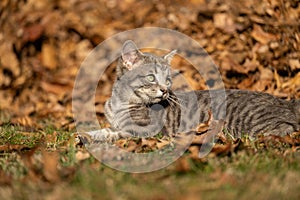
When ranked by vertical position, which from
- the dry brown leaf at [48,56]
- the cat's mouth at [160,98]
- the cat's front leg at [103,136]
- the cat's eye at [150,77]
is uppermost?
the dry brown leaf at [48,56]

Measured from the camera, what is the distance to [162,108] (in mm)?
6047

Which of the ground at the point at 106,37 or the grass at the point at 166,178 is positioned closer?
the grass at the point at 166,178

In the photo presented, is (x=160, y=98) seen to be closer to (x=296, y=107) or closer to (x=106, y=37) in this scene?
(x=296, y=107)

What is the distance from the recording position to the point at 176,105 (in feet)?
20.3

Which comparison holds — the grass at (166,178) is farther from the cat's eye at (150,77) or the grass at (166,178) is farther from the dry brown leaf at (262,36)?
the dry brown leaf at (262,36)

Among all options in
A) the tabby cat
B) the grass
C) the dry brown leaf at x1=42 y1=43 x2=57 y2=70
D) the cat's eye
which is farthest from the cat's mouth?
the dry brown leaf at x1=42 y1=43 x2=57 y2=70

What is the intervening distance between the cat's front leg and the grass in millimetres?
1237

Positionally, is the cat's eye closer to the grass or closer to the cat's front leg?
the cat's front leg

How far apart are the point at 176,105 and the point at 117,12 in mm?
3310

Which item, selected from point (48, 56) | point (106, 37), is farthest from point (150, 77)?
point (48, 56)

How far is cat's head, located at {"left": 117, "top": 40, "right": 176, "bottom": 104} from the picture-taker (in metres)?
5.84

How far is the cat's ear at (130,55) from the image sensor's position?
5.85 metres

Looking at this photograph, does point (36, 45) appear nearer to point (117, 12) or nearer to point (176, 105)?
point (117, 12)

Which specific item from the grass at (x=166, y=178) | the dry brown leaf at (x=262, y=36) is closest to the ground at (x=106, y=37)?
the dry brown leaf at (x=262, y=36)
